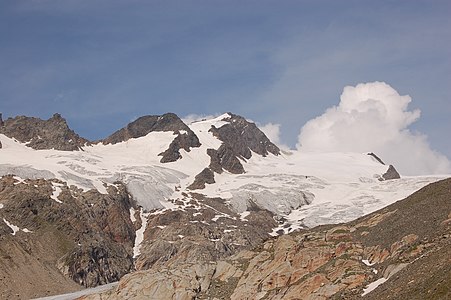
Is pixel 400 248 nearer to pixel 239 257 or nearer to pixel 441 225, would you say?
pixel 441 225

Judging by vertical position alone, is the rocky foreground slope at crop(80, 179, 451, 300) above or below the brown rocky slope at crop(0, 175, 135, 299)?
below

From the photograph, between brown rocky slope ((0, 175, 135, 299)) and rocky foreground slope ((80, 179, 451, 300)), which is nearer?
rocky foreground slope ((80, 179, 451, 300))

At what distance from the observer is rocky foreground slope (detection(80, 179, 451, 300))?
153ft

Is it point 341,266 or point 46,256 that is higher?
point 46,256

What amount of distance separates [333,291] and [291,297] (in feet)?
16.8

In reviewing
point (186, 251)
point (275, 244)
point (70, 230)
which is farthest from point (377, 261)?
point (70, 230)

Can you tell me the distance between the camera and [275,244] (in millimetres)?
74062

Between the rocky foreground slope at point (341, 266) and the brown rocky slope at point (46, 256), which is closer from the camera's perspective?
the rocky foreground slope at point (341, 266)

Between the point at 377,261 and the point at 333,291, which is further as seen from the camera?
the point at 377,261

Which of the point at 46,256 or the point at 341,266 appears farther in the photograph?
the point at 46,256

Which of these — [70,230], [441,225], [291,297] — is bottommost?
[291,297]

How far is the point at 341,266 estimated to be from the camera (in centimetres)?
5916

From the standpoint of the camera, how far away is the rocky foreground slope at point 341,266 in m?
46.7

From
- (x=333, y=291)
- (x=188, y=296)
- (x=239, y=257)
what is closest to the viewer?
(x=333, y=291)
